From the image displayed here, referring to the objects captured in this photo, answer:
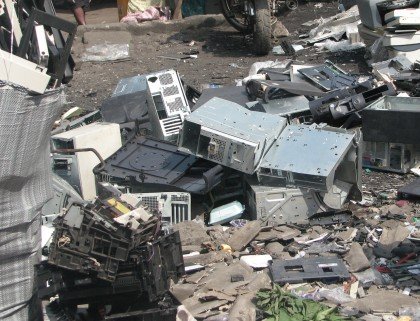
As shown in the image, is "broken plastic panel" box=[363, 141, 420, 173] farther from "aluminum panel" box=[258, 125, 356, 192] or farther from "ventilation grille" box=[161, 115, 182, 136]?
"ventilation grille" box=[161, 115, 182, 136]

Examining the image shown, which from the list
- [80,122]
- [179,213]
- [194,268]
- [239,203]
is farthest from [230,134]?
[80,122]

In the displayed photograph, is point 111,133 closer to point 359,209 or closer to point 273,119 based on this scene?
point 273,119

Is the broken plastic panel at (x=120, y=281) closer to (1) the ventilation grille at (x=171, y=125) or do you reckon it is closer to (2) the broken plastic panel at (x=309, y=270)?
(2) the broken plastic panel at (x=309, y=270)

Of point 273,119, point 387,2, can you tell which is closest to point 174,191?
point 273,119

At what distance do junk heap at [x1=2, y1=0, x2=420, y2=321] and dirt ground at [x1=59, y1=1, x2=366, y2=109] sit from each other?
5.11 ft

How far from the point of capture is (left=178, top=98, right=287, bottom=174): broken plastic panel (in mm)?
5648

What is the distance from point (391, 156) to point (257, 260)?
6.73 feet

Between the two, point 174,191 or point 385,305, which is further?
point 174,191

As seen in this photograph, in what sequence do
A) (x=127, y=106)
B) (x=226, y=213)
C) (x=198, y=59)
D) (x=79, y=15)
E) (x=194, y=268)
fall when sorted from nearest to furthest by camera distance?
1. (x=194, y=268)
2. (x=226, y=213)
3. (x=127, y=106)
4. (x=198, y=59)
5. (x=79, y=15)

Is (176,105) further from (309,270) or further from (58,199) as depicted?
(309,270)

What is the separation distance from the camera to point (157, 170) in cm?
606

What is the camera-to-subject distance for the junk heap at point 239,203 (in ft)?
Answer: 13.1

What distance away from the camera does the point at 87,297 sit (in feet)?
13.1

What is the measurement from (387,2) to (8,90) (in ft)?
20.3
